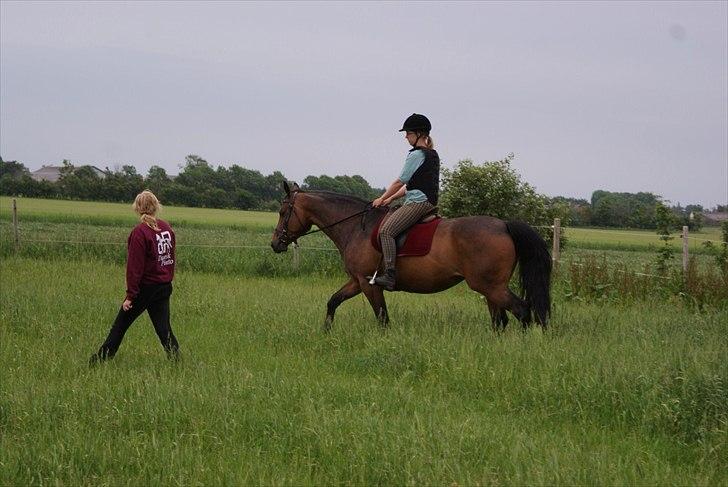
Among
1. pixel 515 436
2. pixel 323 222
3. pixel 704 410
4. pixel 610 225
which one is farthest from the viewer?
pixel 610 225

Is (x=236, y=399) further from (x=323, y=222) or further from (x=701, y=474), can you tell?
(x=323, y=222)

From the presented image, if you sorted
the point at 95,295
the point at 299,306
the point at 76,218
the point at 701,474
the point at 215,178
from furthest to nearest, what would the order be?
the point at 215,178 → the point at 76,218 → the point at 95,295 → the point at 299,306 → the point at 701,474

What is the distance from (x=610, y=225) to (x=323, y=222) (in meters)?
53.8

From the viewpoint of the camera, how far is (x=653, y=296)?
14.1m

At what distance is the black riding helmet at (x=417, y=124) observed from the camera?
9.28m

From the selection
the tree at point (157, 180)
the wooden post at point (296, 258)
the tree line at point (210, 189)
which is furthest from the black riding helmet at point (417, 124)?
the tree at point (157, 180)

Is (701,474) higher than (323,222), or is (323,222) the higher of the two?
(323,222)

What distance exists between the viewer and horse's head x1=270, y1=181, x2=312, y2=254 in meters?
10.8

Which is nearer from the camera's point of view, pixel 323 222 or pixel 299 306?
pixel 323 222

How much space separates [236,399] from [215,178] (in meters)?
71.1

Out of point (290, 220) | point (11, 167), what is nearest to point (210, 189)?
point (11, 167)

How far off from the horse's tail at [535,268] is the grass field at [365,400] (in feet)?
1.31

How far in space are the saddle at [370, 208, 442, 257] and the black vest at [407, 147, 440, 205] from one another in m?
0.32

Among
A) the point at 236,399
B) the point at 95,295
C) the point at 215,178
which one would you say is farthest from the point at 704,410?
the point at 215,178
